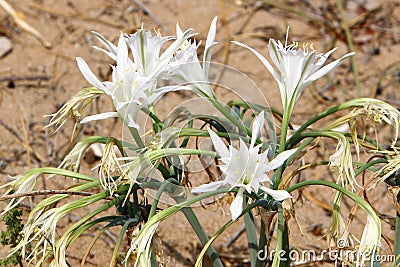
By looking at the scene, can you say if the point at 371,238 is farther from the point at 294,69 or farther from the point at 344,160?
the point at 294,69

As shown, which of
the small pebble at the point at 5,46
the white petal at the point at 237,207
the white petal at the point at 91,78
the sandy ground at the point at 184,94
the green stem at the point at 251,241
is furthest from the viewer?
the small pebble at the point at 5,46

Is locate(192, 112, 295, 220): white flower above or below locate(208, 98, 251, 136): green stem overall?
below

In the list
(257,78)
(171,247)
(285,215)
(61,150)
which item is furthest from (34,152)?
(285,215)

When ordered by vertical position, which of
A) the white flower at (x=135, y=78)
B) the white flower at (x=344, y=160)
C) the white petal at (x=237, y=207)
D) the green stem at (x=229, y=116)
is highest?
the white flower at (x=135, y=78)

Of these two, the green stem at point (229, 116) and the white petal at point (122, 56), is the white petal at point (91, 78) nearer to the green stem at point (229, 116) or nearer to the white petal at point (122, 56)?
the white petal at point (122, 56)

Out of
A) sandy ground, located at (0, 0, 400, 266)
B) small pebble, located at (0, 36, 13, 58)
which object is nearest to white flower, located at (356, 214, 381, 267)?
sandy ground, located at (0, 0, 400, 266)

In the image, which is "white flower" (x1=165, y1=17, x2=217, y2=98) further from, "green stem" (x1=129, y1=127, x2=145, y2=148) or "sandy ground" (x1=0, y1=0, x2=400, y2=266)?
"sandy ground" (x1=0, y1=0, x2=400, y2=266)

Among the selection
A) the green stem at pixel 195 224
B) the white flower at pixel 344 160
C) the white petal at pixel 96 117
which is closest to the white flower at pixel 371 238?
the white flower at pixel 344 160
